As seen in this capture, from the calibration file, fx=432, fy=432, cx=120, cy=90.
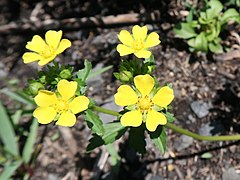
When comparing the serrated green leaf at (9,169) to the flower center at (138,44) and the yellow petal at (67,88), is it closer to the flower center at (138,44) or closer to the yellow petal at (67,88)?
the yellow petal at (67,88)

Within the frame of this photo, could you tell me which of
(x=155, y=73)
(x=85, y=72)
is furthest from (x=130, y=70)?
(x=155, y=73)

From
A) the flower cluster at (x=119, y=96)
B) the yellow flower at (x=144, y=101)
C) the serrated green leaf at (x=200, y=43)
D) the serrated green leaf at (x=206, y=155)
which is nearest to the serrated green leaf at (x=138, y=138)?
the flower cluster at (x=119, y=96)

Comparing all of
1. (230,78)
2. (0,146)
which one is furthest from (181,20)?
(0,146)

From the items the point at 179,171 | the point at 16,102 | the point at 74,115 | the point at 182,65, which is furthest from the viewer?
the point at 16,102

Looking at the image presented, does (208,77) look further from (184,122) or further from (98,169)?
(98,169)

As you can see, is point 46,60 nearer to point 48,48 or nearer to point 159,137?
point 48,48

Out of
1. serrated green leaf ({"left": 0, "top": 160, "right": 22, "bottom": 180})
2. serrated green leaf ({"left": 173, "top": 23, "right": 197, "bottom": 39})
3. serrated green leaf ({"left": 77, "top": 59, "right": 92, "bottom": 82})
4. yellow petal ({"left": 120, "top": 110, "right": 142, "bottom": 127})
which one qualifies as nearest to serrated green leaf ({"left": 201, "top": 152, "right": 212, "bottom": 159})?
serrated green leaf ({"left": 173, "top": 23, "right": 197, "bottom": 39})
